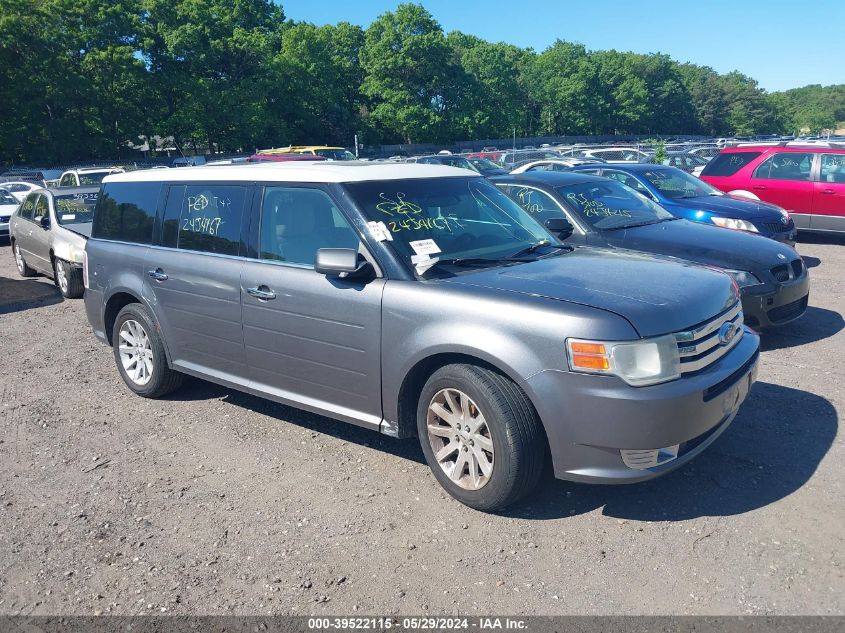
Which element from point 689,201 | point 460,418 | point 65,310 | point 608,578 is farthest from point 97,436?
point 689,201

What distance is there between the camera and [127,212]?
5.70 meters

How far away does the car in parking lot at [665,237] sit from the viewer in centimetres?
641

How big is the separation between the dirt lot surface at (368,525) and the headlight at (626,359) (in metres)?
0.86

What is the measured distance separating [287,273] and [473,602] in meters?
2.29

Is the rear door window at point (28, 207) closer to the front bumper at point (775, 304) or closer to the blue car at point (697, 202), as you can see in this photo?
the blue car at point (697, 202)

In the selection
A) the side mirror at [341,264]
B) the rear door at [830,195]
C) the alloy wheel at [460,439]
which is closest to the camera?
the alloy wheel at [460,439]

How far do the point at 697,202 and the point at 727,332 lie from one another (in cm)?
595

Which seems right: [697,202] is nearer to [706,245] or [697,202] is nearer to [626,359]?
[706,245]

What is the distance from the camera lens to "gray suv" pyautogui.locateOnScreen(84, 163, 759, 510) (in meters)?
3.35

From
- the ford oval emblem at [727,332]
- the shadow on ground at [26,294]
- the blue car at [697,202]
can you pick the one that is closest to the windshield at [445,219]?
the ford oval emblem at [727,332]

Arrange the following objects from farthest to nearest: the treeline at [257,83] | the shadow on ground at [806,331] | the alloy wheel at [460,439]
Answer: the treeline at [257,83] → the shadow on ground at [806,331] → the alloy wheel at [460,439]

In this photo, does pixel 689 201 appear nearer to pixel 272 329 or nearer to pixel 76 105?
pixel 272 329

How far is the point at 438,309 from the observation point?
12.2 ft

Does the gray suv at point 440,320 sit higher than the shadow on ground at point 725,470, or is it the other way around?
the gray suv at point 440,320
